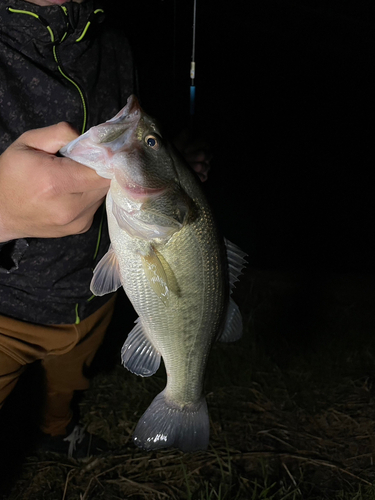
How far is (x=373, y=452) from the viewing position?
2844mm

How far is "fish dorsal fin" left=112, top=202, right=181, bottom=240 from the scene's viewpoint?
4.83 feet

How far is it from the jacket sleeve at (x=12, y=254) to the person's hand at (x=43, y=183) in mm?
320

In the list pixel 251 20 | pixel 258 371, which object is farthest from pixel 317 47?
pixel 258 371

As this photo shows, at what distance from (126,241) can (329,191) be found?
6.31 m

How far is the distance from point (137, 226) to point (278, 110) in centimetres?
924

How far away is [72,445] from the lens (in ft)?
9.24

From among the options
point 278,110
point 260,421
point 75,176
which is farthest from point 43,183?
point 278,110

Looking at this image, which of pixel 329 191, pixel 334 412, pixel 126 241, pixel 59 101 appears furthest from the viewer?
pixel 329 191

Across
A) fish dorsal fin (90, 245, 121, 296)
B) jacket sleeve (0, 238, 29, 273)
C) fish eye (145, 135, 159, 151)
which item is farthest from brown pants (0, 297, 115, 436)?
fish eye (145, 135, 159, 151)

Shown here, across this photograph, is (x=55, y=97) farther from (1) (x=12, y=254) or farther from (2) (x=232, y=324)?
(2) (x=232, y=324)

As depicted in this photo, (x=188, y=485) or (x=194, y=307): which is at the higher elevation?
(x=194, y=307)

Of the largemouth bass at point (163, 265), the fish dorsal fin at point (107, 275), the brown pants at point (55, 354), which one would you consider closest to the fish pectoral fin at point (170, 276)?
the largemouth bass at point (163, 265)

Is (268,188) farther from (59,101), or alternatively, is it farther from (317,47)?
(317,47)

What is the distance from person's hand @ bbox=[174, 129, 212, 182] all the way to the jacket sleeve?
82 centimetres
